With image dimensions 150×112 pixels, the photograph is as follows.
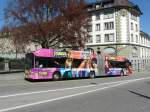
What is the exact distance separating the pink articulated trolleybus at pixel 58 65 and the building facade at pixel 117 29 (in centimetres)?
3517

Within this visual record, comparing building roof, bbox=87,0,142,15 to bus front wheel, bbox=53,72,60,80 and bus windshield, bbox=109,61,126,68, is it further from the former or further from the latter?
bus front wheel, bbox=53,72,60,80

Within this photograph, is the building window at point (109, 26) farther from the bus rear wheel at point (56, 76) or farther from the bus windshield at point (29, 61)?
the bus windshield at point (29, 61)

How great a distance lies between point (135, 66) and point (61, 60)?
150ft

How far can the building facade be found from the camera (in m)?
70.8

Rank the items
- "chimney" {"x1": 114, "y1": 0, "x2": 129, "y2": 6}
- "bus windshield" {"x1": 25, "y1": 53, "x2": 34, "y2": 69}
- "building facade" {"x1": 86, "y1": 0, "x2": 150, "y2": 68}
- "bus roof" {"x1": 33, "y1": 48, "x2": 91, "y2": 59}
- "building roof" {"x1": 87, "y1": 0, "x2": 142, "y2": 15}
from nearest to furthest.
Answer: "bus windshield" {"x1": 25, "y1": 53, "x2": 34, "y2": 69} → "bus roof" {"x1": 33, "y1": 48, "x2": 91, "y2": 59} → "building facade" {"x1": 86, "y1": 0, "x2": 150, "y2": 68} → "building roof" {"x1": 87, "y1": 0, "x2": 142, "y2": 15} → "chimney" {"x1": 114, "y1": 0, "x2": 129, "y2": 6}

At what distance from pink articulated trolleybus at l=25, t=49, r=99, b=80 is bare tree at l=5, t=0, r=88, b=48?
6236 millimetres

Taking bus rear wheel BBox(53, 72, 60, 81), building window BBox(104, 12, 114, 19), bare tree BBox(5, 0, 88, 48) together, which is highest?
building window BBox(104, 12, 114, 19)

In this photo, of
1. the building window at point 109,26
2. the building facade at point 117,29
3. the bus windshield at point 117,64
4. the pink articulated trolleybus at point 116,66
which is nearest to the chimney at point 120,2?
the building facade at point 117,29

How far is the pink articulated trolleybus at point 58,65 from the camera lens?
29016 mm

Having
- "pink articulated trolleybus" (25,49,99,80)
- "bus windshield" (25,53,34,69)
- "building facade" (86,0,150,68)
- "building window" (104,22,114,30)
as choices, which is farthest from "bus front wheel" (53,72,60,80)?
"building window" (104,22,114,30)

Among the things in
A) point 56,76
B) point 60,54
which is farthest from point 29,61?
point 60,54

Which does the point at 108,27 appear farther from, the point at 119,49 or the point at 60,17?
the point at 60,17

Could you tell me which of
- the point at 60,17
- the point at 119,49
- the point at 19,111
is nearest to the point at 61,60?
the point at 60,17

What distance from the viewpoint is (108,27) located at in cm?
7294
